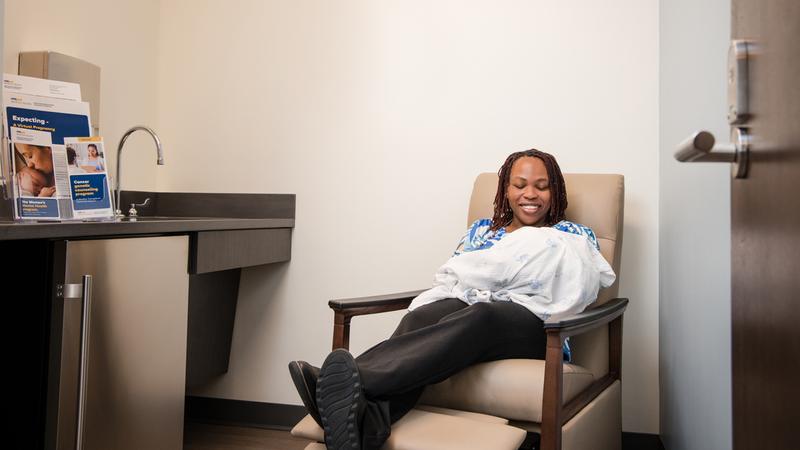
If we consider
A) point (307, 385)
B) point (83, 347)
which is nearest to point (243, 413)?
point (83, 347)

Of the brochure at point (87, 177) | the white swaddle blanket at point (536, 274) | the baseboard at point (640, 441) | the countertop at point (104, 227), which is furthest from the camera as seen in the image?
the baseboard at point (640, 441)

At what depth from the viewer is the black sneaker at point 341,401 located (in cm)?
140

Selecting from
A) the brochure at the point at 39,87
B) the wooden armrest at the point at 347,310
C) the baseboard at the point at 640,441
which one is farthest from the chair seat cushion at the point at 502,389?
the brochure at the point at 39,87

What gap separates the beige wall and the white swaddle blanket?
513mm

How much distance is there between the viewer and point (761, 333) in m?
0.62

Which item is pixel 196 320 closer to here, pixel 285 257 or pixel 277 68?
pixel 285 257

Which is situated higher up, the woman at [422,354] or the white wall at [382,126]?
the white wall at [382,126]

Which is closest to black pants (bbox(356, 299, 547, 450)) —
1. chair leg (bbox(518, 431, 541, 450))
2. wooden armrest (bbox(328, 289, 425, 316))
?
wooden armrest (bbox(328, 289, 425, 316))

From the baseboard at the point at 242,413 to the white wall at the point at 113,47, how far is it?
964 millimetres

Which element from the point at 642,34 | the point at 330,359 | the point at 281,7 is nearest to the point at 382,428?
the point at 330,359

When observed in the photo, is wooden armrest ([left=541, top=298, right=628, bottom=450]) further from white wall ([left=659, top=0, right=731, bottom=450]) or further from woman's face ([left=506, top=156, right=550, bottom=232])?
woman's face ([left=506, top=156, right=550, bottom=232])

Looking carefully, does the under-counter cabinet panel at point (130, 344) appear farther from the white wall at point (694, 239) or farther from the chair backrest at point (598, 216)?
the white wall at point (694, 239)

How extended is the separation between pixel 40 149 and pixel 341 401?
1024 mm

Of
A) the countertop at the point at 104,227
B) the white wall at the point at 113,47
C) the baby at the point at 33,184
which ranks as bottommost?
the countertop at the point at 104,227
